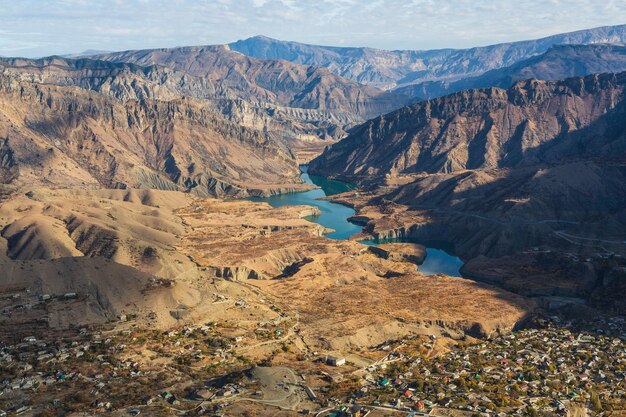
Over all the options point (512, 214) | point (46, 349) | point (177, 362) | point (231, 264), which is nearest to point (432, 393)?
point (177, 362)

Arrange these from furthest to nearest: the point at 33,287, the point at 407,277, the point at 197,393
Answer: the point at 407,277
the point at 33,287
the point at 197,393

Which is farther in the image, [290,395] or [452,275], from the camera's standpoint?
[452,275]

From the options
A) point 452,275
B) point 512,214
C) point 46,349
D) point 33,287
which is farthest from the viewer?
point 512,214

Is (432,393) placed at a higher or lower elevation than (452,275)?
higher

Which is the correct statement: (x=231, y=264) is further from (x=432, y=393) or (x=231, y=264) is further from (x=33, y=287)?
(x=432, y=393)

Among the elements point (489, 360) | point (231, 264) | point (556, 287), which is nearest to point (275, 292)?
point (231, 264)

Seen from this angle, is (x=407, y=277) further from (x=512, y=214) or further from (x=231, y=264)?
(x=512, y=214)
